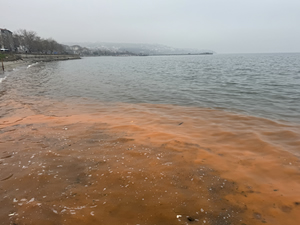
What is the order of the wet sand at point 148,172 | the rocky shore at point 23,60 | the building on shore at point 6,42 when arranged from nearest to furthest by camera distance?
the wet sand at point 148,172 < the rocky shore at point 23,60 < the building on shore at point 6,42

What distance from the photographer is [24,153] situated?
4535 mm

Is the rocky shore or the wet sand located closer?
the wet sand

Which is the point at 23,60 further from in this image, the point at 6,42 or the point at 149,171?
the point at 149,171

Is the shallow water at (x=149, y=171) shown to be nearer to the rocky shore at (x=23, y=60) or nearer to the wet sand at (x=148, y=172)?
the wet sand at (x=148, y=172)

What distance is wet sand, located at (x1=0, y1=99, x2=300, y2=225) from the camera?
276 cm

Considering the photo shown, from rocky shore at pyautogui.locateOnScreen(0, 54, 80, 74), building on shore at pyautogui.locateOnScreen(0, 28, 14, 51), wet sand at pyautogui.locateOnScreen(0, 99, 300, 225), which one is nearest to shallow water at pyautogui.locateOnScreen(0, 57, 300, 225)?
wet sand at pyautogui.locateOnScreen(0, 99, 300, 225)

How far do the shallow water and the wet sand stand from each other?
17 millimetres

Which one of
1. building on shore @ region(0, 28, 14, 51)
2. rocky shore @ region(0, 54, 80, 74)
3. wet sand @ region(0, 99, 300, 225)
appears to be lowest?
wet sand @ region(0, 99, 300, 225)

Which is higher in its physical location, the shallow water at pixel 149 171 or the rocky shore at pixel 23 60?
the rocky shore at pixel 23 60

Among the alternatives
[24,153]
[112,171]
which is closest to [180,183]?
[112,171]

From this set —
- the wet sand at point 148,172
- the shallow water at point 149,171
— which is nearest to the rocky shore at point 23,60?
the shallow water at point 149,171

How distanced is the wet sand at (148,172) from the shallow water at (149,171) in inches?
0.7

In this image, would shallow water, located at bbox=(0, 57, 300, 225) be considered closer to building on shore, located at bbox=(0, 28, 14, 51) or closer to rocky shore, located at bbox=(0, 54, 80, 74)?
rocky shore, located at bbox=(0, 54, 80, 74)

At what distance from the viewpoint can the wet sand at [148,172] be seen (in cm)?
276
